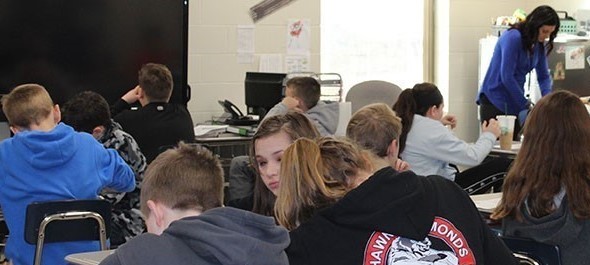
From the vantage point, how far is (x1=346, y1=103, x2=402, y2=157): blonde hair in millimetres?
3928

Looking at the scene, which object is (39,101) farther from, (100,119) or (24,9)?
(24,9)

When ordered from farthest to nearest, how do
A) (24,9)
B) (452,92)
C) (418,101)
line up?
(452,92) < (24,9) < (418,101)

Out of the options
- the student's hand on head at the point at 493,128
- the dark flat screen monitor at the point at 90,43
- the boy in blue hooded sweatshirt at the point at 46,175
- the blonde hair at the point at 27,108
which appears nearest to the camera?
the boy in blue hooded sweatshirt at the point at 46,175

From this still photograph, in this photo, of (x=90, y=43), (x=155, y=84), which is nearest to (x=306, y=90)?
(x=155, y=84)

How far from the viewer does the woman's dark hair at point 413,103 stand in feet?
17.3

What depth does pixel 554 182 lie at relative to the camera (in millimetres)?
3369

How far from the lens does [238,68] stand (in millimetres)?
7496

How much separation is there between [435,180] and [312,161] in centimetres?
33

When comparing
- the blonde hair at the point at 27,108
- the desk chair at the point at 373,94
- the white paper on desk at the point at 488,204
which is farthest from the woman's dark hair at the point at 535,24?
the blonde hair at the point at 27,108

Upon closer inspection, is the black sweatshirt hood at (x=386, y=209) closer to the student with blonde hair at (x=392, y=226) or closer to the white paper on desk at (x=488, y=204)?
the student with blonde hair at (x=392, y=226)

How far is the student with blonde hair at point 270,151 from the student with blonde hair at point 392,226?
747 mm

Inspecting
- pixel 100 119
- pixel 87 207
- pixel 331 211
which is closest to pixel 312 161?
pixel 331 211

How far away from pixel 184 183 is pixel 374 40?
654 centimetres

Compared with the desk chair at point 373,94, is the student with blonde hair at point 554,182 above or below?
below
